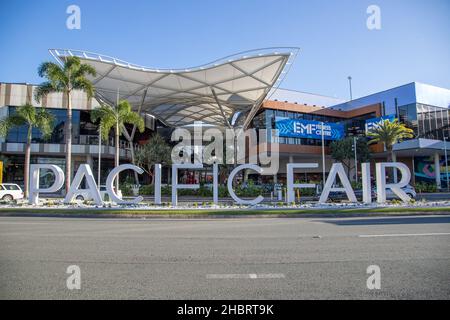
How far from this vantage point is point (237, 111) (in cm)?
4959

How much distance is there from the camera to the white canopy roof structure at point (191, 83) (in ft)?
104

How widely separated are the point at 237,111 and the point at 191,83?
13613 millimetres

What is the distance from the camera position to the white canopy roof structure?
31.8 meters

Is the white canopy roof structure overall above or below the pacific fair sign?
above

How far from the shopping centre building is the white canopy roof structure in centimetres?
11

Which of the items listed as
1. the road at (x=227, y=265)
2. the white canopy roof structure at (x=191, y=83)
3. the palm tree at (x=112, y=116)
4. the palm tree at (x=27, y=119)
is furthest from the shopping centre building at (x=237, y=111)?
the road at (x=227, y=265)

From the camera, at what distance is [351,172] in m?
51.2

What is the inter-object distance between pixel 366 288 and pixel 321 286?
24.7 inches

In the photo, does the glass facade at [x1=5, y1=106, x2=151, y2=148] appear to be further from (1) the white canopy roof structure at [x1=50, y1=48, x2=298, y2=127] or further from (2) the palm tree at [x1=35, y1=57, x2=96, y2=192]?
(2) the palm tree at [x1=35, y1=57, x2=96, y2=192]

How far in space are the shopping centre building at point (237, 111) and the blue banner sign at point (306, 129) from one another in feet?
0.52

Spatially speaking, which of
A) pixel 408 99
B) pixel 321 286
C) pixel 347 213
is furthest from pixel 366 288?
pixel 408 99

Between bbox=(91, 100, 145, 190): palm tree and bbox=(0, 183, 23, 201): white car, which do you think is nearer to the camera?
bbox=(0, 183, 23, 201): white car

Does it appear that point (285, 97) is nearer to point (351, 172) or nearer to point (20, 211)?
point (351, 172)

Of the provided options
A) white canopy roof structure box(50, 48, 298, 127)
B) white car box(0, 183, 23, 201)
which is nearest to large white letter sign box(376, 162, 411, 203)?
white canopy roof structure box(50, 48, 298, 127)
